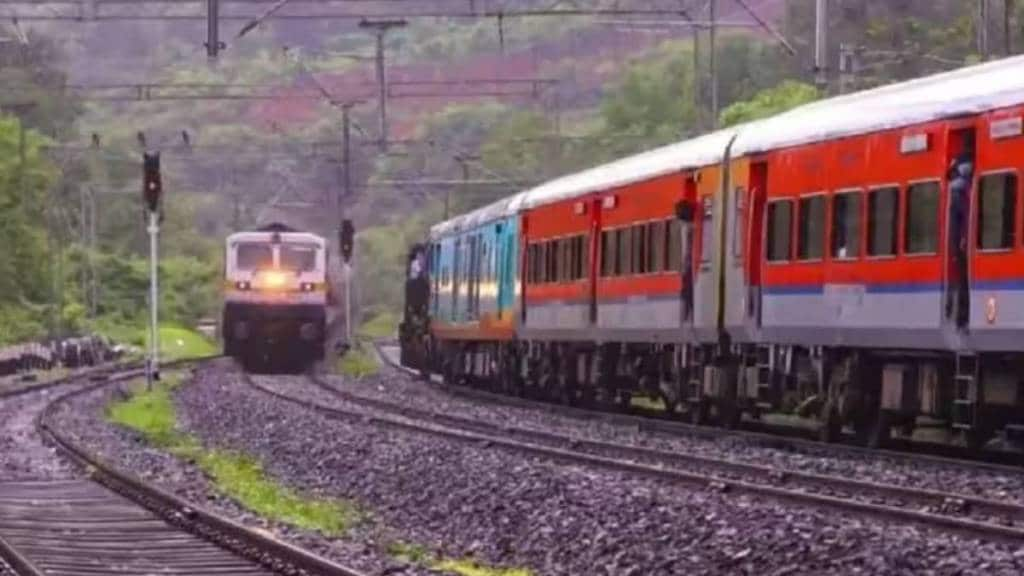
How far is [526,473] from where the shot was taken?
2003 centimetres

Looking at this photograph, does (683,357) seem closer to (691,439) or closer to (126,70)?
(691,439)

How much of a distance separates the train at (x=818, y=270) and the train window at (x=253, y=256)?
56.3 feet

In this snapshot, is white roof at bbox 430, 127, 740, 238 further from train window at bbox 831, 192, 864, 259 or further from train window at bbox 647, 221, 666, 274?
train window at bbox 831, 192, 864, 259

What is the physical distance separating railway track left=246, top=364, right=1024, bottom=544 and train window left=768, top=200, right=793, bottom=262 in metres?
2.61

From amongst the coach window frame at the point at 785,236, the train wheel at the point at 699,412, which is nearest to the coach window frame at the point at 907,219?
the coach window frame at the point at 785,236

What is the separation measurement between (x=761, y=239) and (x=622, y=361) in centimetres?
677

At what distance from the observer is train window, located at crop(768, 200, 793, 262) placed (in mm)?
24375

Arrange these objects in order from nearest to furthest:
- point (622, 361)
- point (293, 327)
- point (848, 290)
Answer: point (848, 290) → point (622, 361) → point (293, 327)

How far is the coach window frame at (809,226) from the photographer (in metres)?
23.2

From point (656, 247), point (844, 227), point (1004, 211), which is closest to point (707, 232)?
point (656, 247)

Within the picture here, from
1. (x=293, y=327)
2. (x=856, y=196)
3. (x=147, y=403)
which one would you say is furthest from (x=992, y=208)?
(x=293, y=327)

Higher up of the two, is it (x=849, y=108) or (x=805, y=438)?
(x=849, y=108)

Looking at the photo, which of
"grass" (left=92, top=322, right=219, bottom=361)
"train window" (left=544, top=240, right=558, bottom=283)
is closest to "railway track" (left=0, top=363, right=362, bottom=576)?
"train window" (left=544, top=240, right=558, bottom=283)

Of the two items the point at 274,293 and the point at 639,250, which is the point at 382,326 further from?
the point at 639,250
